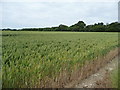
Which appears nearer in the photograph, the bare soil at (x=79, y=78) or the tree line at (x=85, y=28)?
the bare soil at (x=79, y=78)

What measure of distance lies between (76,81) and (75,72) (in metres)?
0.23

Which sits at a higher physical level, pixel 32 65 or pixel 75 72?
pixel 32 65

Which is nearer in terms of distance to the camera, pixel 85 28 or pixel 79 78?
pixel 79 78

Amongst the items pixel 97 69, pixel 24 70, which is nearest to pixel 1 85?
pixel 24 70

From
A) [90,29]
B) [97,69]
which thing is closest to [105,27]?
[90,29]

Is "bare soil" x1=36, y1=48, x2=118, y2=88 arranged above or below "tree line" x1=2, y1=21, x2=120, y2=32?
below

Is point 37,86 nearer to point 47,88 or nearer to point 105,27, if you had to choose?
point 47,88

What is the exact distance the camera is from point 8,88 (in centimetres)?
323

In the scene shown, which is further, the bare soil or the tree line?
the tree line

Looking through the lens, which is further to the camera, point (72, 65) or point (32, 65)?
point (72, 65)

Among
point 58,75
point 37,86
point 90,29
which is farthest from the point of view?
point 90,29

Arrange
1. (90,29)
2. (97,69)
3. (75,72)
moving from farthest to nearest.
A: (90,29), (97,69), (75,72)

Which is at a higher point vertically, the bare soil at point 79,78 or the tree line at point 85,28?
the tree line at point 85,28

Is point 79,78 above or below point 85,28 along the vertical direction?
below
